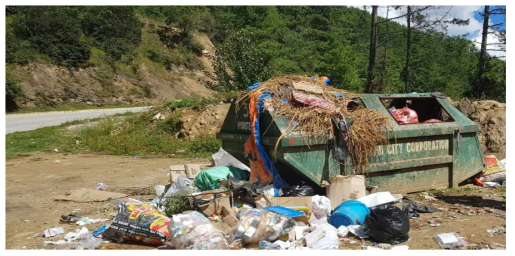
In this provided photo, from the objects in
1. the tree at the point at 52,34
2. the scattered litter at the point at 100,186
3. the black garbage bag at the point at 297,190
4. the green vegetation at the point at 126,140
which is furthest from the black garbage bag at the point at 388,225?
the tree at the point at 52,34

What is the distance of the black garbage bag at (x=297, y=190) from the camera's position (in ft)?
15.7

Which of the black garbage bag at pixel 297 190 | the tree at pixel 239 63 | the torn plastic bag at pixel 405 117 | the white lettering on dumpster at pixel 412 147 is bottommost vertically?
the black garbage bag at pixel 297 190

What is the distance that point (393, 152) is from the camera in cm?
535

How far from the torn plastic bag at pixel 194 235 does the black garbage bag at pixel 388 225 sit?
1.28 m

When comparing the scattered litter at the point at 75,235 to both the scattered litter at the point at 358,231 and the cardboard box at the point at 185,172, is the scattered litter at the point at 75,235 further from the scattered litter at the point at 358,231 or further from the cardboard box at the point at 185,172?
the scattered litter at the point at 358,231

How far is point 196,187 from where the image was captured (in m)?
5.22

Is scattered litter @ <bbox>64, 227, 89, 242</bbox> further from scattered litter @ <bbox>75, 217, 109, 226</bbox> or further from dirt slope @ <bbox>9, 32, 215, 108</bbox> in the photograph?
dirt slope @ <bbox>9, 32, 215, 108</bbox>

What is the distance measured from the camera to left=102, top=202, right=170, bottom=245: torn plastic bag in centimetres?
380

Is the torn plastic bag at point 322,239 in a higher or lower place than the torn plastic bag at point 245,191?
lower

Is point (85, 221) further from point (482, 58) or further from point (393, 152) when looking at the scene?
point (482, 58)

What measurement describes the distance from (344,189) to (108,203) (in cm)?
299

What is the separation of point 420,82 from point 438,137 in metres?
28.9
